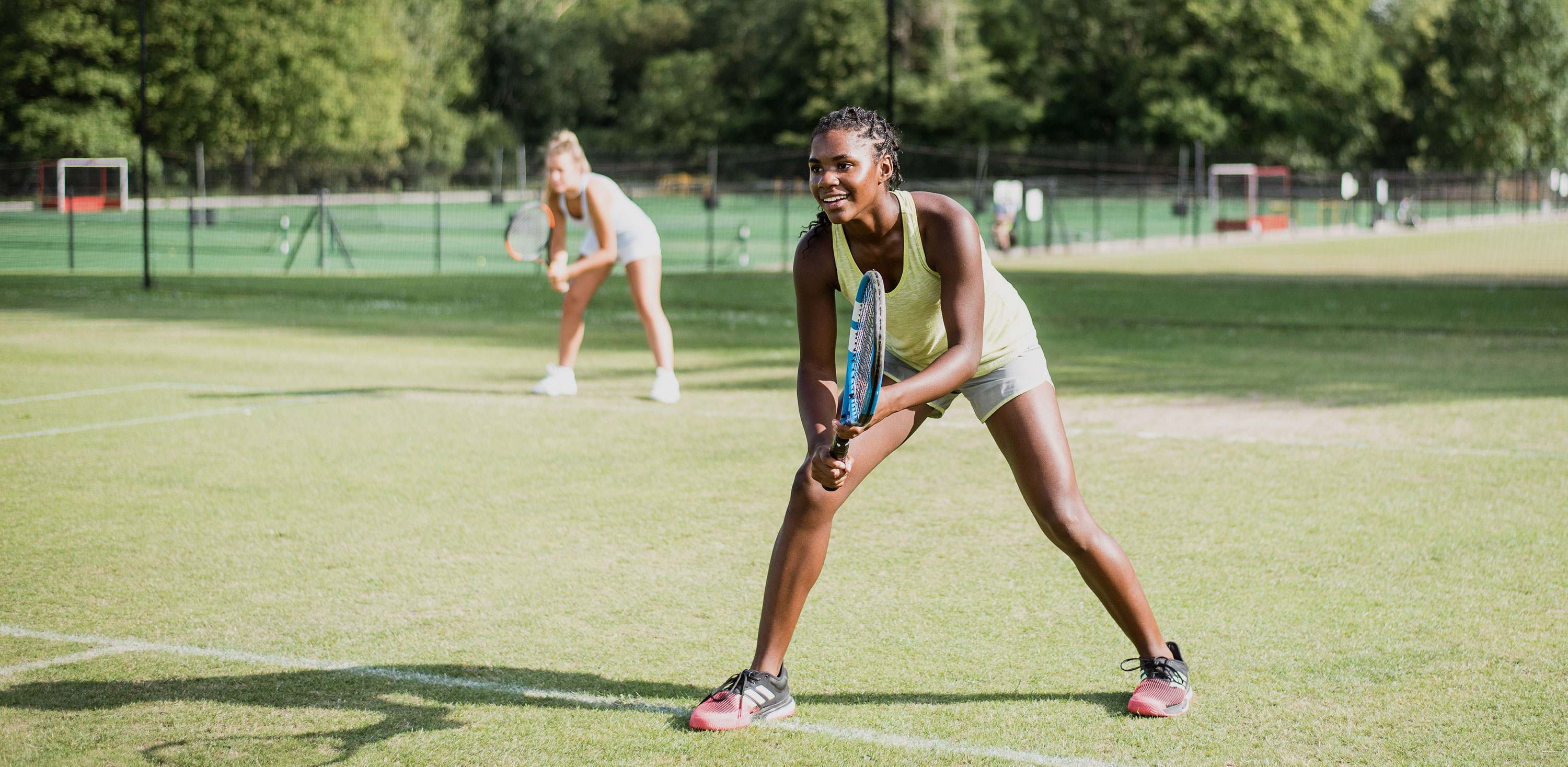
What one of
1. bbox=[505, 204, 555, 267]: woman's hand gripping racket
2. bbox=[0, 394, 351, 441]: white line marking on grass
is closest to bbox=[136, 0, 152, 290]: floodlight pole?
bbox=[505, 204, 555, 267]: woman's hand gripping racket

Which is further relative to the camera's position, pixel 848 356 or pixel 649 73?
pixel 649 73

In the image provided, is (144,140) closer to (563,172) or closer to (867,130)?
(563,172)

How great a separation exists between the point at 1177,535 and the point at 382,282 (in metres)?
20.8

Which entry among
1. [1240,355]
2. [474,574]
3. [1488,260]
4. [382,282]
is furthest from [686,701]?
[1488,260]

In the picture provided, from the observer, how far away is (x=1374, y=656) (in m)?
5.23

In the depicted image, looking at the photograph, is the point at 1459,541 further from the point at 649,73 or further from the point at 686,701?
the point at 649,73

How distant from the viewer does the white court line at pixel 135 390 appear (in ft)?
37.6

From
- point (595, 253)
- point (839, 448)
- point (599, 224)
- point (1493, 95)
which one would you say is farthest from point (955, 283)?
point (1493, 95)

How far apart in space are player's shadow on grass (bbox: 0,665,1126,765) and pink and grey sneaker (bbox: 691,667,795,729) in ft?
0.36

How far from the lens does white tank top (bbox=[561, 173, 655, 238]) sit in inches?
446

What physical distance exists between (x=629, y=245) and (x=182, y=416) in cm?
355

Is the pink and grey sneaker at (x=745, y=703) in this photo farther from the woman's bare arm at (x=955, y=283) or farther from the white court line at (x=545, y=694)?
the woman's bare arm at (x=955, y=283)

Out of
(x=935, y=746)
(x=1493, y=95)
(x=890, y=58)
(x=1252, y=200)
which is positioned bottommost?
(x=935, y=746)

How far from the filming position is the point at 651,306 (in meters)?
11.6
